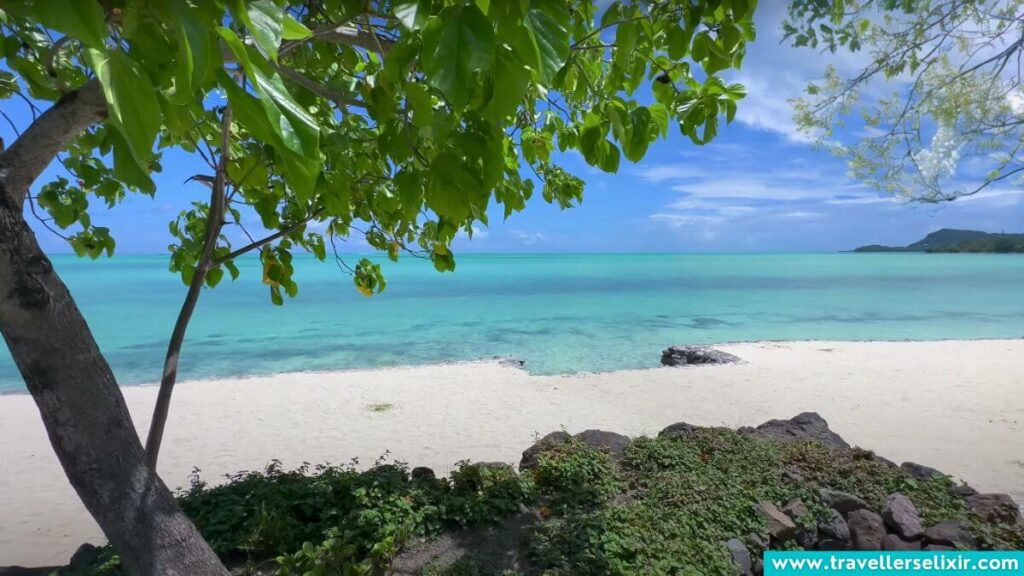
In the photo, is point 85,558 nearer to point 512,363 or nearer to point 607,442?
point 607,442

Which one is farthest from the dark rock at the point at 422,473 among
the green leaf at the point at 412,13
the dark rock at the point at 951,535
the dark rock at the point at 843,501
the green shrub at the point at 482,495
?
the green leaf at the point at 412,13

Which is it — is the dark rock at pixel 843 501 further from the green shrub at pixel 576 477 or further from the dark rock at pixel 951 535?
the green shrub at pixel 576 477

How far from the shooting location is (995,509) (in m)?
3.36

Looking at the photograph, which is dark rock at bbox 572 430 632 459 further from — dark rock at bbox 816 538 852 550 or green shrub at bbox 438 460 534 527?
dark rock at bbox 816 538 852 550

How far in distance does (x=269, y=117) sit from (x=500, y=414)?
8.03 meters

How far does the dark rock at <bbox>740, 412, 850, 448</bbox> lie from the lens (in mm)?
4949

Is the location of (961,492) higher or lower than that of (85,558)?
higher

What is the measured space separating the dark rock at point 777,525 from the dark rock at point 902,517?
57cm

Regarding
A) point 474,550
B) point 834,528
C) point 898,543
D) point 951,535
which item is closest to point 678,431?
point 834,528

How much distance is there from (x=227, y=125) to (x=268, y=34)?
2009 mm

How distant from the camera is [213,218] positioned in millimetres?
2752

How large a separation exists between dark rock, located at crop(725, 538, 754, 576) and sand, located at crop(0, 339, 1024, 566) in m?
3.76

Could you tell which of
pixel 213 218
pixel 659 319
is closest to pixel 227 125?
pixel 213 218

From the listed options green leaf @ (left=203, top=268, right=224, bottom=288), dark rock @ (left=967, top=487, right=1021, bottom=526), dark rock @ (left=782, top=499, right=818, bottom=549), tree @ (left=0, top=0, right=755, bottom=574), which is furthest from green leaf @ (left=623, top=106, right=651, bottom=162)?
dark rock @ (left=967, top=487, right=1021, bottom=526)
